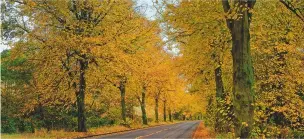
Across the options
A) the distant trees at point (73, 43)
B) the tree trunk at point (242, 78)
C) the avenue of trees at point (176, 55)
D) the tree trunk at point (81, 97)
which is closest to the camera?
the tree trunk at point (242, 78)

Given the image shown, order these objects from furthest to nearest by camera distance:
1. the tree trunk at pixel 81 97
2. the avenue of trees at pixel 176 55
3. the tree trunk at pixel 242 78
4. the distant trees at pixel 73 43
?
the tree trunk at pixel 81 97 < the distant trees at pixel 73 43 < the avenue of trees at pixel 176 55 < the tree trunk at pixel 242 78

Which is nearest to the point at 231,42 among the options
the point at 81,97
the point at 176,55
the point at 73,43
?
the point at 176,55

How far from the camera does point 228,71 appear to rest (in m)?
16.1

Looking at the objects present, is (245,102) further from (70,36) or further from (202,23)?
(70,36)

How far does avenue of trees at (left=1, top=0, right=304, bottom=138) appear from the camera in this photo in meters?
10.3

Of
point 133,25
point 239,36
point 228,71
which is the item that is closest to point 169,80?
point 133,25

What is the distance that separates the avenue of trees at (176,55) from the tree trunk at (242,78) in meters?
0.03

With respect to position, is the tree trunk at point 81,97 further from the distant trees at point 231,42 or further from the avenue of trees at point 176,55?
the distant trees at point 231,42

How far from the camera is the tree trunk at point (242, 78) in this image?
923cm

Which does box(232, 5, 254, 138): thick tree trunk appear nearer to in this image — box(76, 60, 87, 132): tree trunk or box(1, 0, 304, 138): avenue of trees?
box(1, 0, 304, 138): avenue of trees

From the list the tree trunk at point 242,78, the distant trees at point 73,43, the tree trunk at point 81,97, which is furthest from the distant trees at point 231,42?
the tree trunk at point 81,97

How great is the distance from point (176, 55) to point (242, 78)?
51.2ft

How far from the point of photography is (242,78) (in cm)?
935

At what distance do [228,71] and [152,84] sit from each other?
25396 millimetres
